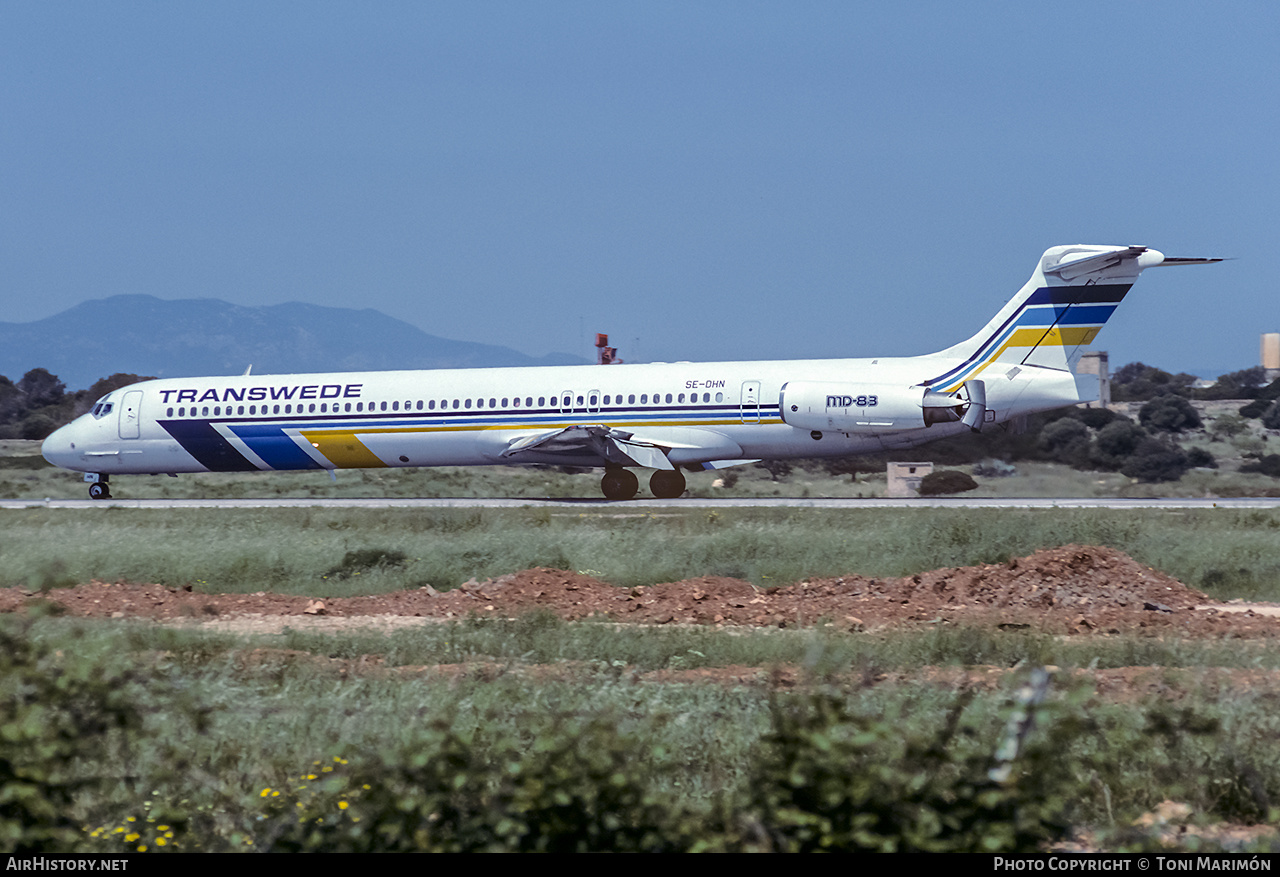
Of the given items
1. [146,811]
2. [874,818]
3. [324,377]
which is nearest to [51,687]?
[146,811]

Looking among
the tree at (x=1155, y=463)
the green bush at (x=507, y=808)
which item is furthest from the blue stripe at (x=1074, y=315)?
the green bush at (x=507, y=808)

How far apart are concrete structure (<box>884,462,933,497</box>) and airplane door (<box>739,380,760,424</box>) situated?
523 inches

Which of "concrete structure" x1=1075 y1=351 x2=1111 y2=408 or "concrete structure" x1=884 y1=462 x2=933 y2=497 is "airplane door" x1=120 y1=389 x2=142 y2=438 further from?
"concrete structure" x1=1075 y1=351 x2=1111 y2=408

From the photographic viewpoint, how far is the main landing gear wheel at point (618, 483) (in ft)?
112

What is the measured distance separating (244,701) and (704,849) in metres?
5.26

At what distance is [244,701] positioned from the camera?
31.9 ft

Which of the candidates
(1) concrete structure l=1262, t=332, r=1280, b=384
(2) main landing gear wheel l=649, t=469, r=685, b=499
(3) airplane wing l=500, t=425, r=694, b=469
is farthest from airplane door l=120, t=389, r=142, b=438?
(1) concrete structure l=1262, t=332, r=1280, b=384

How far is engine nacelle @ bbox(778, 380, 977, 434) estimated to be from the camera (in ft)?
100

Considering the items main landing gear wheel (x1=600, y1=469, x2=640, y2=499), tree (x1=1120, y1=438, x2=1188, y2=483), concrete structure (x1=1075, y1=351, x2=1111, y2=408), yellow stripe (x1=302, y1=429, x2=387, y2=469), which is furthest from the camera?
concrete structure (x1=1075, y1=351, x2=1111, y2=408)

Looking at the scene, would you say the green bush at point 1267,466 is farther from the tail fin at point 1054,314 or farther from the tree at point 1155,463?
the tail fin at point 1054,314

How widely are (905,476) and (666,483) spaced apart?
12.5 metres

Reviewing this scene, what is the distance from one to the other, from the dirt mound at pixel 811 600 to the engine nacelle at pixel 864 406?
12.6m

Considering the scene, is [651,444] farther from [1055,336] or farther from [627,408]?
[1055,336]

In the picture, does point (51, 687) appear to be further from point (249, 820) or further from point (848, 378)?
point (848, 378)
